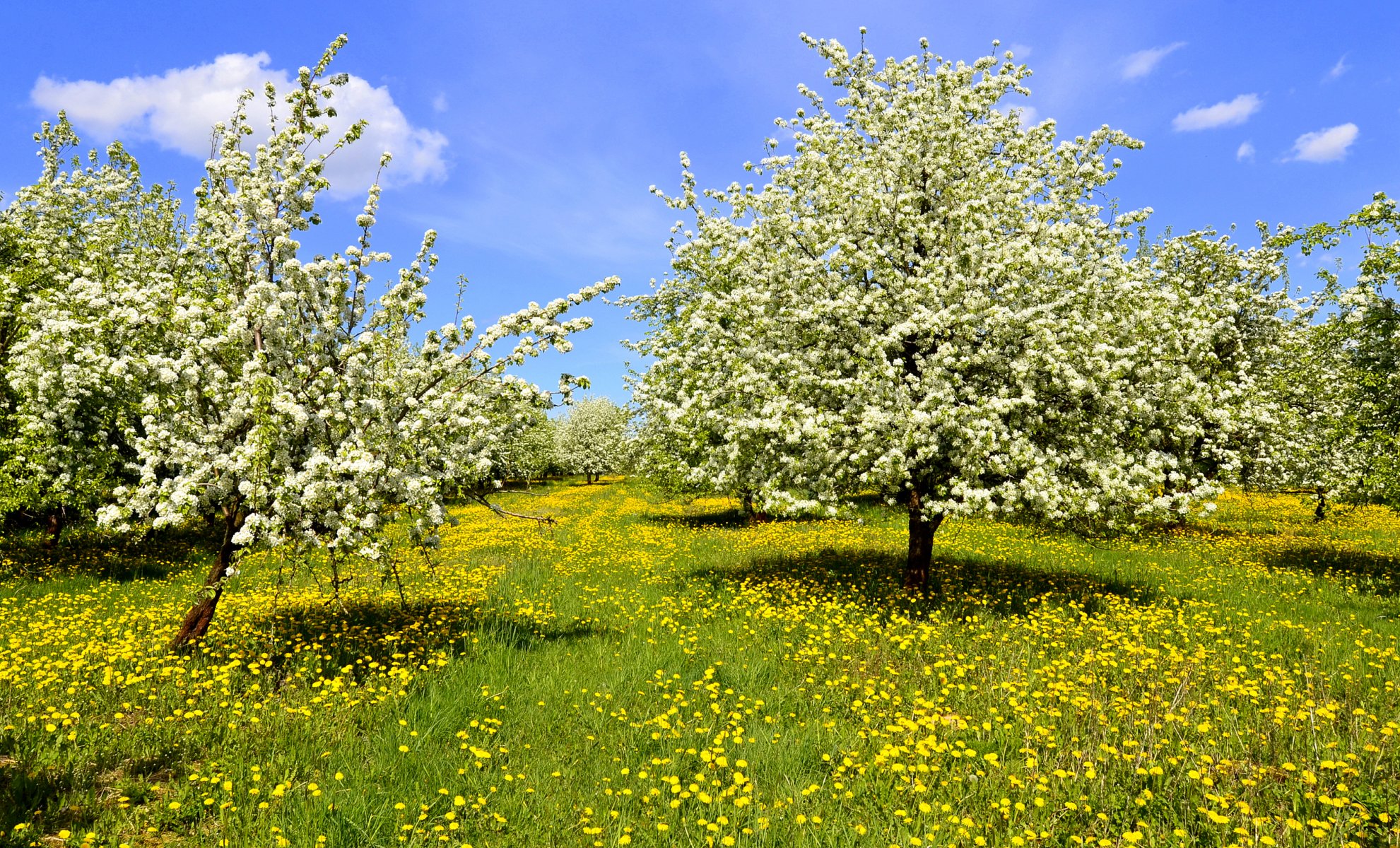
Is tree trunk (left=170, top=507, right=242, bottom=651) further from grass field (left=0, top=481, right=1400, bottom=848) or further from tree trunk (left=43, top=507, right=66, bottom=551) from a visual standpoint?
tree trunk (left=43, top=507, right=66, bottom=551)

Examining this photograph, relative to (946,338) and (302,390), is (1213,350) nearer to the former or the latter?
(946,338)

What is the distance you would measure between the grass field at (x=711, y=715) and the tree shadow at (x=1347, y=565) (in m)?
0.35

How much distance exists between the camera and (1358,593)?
1578cm

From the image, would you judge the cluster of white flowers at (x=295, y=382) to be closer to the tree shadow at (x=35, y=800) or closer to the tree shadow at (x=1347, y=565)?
the tree shadow at (x=35, y=800)

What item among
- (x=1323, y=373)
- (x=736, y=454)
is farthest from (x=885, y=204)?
(x=1323, y=373)

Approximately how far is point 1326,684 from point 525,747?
10111 mm

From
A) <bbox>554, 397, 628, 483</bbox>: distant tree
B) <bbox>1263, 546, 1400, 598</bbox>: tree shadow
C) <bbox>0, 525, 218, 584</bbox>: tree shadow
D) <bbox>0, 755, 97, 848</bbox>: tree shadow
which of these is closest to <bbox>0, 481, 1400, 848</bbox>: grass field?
<bbox>0, 755, 97, 848</bbox>: tree shadow

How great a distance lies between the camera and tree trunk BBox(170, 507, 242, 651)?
1009cm

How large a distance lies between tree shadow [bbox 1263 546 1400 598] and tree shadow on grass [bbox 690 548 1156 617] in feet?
18.8

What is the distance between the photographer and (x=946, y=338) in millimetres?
13094

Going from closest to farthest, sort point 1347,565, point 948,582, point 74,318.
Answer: point 74,318
point 948,582
point 1347,565

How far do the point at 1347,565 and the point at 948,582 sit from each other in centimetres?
1320

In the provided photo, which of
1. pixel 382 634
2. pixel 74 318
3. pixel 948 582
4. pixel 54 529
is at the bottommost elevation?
pixel 382 634

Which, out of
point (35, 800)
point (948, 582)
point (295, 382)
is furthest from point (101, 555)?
point (948, 582)
